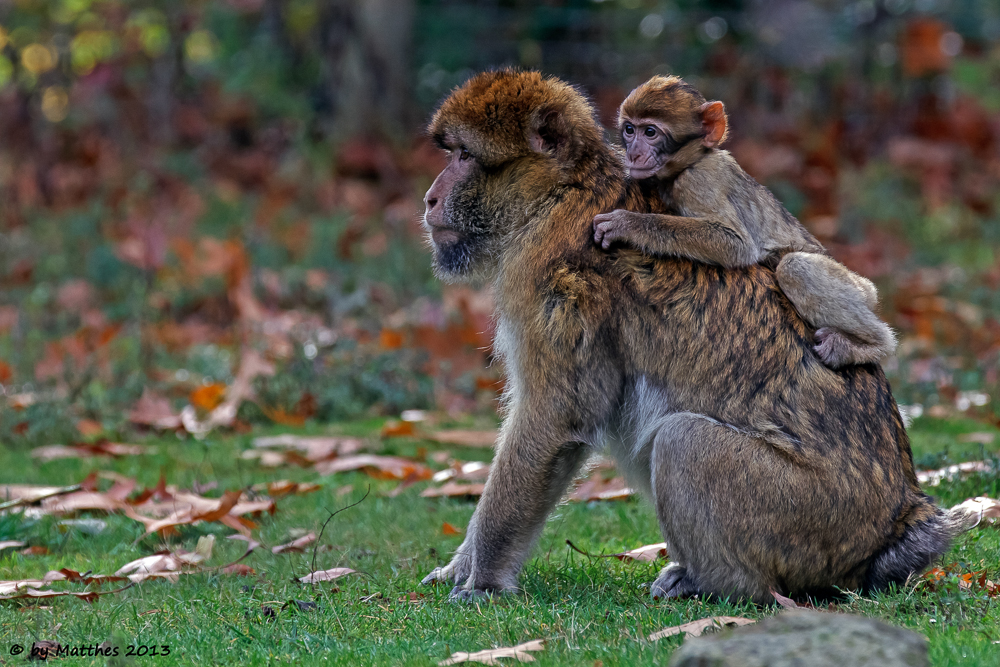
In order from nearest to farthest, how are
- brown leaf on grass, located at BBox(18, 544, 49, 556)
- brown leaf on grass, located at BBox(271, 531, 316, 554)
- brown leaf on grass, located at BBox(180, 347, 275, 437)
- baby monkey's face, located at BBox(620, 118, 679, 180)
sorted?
baby monkey's face, located at BBox(620, 118, 679, 180) < brown leaf on grass, located at BBox(271, 531, 316, 554) < brown leaf on grass, located at BBox(18, 544, 49, 556) < brown leaf on grass, located at BBox(180, 347, 275, 437)

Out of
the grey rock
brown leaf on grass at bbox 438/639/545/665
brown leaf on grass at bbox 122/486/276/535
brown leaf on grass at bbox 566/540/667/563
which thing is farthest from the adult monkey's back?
brown leaf on grass at bbox 122/486/276/535

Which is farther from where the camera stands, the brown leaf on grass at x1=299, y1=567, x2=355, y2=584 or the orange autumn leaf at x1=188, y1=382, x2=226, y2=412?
the orange autumn leaf at x1=188, y1=382, x2=226, y2=412

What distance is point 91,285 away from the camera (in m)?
11.4

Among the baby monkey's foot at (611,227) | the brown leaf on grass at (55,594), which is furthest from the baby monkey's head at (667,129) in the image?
→ the brown leaf on grass at (55,594)

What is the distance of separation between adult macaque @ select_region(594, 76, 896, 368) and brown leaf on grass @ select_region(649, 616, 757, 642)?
1.10 meters

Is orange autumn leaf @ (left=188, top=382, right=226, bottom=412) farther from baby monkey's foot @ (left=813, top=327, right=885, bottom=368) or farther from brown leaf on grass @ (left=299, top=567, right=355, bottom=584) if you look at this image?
baby monkey's foot @ (left=813, top=327, right=885, bottom=368)

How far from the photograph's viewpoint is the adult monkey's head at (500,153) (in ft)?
15.2

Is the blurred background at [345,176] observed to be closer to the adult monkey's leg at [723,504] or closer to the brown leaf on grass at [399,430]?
the brown leaf on grass at [399,430]

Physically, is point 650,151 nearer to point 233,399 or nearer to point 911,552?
point 911,552

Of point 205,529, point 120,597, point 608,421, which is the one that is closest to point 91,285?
point 205,529

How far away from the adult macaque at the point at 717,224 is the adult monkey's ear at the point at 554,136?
0.95ft

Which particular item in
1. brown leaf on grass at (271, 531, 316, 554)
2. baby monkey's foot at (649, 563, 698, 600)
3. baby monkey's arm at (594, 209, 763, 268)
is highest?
baby monkey's arm at (594, 209, 763, 268)

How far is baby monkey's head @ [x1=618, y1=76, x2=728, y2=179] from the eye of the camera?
4.77 meters

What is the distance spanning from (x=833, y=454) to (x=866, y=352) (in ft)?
1.59
